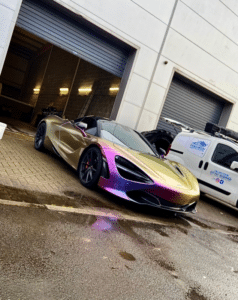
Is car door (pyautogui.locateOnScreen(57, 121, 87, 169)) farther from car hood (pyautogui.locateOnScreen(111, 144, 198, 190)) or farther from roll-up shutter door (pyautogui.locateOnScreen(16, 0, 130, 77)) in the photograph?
roll-up shutter door (pyautogui.locateOnScreen(16, 0, 130, 77))

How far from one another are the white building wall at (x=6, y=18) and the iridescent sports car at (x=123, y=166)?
359 cm

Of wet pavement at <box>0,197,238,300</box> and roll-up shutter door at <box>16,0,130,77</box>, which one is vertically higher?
roll-up shutter door at <box>16,0,130,77</box>

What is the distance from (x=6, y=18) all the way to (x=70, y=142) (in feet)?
14.9

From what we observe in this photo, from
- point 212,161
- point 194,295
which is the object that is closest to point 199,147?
point 212,161

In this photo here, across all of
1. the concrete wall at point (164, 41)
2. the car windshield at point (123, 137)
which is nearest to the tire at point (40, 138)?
the car windshield at point (123, 137)

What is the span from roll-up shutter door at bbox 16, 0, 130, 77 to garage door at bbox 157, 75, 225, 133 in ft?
8.64

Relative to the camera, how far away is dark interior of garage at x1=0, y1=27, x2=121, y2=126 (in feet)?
43.4

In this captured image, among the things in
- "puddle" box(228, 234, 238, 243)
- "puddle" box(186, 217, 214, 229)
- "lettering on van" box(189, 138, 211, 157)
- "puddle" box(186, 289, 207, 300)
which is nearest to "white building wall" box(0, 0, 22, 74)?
"lettering on van" box(189, 138, 211, 157)

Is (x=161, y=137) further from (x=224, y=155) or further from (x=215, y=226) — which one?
(x=215, y=226)

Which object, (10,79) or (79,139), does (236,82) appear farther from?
(10,79)

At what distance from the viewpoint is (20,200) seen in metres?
3.41

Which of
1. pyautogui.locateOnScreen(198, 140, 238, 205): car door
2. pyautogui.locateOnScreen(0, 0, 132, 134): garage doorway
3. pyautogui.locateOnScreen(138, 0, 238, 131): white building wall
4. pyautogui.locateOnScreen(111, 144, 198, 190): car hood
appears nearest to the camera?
pyautogui.locateOnScreen(111, 144, 198, 190): car hood

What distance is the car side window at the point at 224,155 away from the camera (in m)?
6.99

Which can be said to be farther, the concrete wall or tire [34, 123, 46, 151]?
the concrete wall
